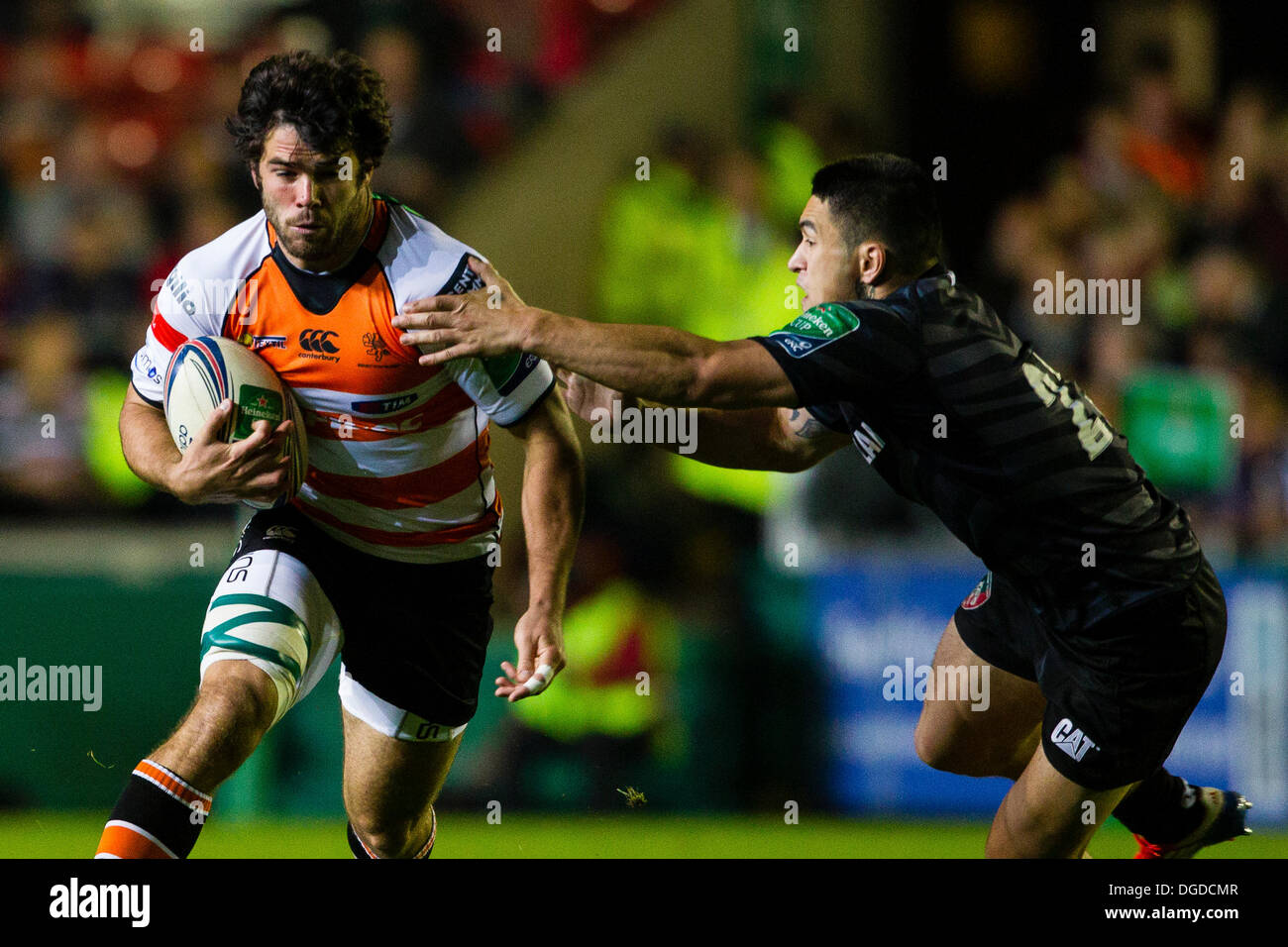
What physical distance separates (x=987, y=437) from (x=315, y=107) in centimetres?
198

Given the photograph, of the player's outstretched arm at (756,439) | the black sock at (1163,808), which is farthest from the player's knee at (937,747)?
the player's outstretched arm at (756,439)

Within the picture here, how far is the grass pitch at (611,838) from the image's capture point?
678 cm

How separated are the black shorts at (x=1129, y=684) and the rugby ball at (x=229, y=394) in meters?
2.16

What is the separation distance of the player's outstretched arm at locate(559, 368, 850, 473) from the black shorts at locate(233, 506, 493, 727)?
0.68 metres

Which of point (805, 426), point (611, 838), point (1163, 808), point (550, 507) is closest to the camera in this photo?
point (550, 507)

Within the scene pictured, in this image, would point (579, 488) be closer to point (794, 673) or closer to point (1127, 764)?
point (1127, 764)

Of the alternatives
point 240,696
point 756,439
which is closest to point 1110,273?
point 756,439

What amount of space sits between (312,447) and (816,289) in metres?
1.52

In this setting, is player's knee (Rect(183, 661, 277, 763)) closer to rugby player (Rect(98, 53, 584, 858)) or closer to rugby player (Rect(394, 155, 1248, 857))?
rugby player (Rect(98, 53, 584, 858))

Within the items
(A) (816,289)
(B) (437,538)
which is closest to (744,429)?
(A) (816,289)

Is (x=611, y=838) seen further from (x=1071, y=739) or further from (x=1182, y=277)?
(x=1182, y=277)

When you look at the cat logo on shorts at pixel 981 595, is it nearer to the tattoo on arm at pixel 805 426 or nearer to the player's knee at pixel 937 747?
the player's knee at pixel 937 747

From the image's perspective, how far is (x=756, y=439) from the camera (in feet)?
15.1
